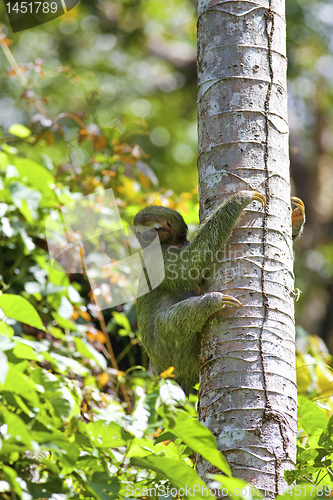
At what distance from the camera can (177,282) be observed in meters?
3.22

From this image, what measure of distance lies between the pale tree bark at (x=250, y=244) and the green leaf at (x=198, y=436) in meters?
0.35

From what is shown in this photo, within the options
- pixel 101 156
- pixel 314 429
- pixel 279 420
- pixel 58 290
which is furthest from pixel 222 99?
pixel 101 156

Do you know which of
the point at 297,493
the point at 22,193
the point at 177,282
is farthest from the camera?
the point at 22,193

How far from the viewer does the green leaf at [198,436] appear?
1922 millimetres

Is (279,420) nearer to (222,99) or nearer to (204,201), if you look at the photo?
(204,201)

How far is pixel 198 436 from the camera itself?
6.41 ft

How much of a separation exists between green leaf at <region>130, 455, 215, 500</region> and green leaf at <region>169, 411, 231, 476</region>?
0.09 metres

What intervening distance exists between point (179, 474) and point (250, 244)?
1.19 m

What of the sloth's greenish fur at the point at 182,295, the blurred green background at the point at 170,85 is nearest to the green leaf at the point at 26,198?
the sloth's greenish fur at the point at 182,295

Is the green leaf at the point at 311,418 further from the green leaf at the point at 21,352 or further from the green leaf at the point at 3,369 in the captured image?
the green leaf at the point at 3,369

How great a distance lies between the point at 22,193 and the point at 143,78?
8.47 m

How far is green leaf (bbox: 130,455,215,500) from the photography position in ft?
6.25

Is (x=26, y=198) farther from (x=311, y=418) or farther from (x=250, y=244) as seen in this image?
(x=311, y=418)

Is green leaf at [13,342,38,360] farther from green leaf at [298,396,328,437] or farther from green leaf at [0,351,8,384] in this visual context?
green leaf at [298,396,328,437]
